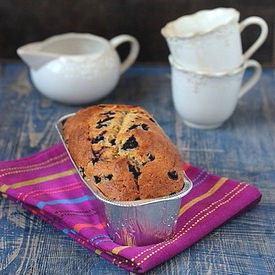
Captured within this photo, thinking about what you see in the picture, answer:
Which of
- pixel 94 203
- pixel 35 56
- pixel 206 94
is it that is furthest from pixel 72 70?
pixel 94 203

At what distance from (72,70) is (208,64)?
0.25 m

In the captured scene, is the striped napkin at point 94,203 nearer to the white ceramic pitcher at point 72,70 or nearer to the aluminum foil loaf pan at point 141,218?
the aluminum foil loaf pan at point 141,218

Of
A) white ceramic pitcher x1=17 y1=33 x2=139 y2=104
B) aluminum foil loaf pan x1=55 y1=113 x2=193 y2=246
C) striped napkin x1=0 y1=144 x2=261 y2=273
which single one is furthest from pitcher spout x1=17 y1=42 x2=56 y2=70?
aluminum foil loaf pan x1=55 y1=113 x2=193 y2=246

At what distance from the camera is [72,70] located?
43.6 inches

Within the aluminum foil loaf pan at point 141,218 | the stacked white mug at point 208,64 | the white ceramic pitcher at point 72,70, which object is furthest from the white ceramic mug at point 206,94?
the aluminum foil loaf pan at point 141,218

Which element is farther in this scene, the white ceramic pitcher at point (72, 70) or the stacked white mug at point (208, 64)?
the white ceramic pitcher at point (72, 70)

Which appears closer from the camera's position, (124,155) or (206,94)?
(124,155)

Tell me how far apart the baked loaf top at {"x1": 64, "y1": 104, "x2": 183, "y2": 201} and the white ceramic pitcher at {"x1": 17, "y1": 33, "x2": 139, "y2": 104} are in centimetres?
25

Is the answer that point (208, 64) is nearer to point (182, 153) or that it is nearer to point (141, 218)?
point (182, 153)

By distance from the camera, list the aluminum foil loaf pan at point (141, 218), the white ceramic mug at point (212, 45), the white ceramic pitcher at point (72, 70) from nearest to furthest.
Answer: the aluminum foil loaf pan at point (141, 218), the white ceramic mug at point (212, 45), the white ceramic pitcher at point (72, 70)

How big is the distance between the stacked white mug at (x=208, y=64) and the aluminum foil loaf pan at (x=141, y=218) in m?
0.29

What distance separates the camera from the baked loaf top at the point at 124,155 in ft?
2.45

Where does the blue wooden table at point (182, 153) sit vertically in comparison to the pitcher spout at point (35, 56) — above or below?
below

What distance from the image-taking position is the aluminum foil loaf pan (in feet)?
2.38
